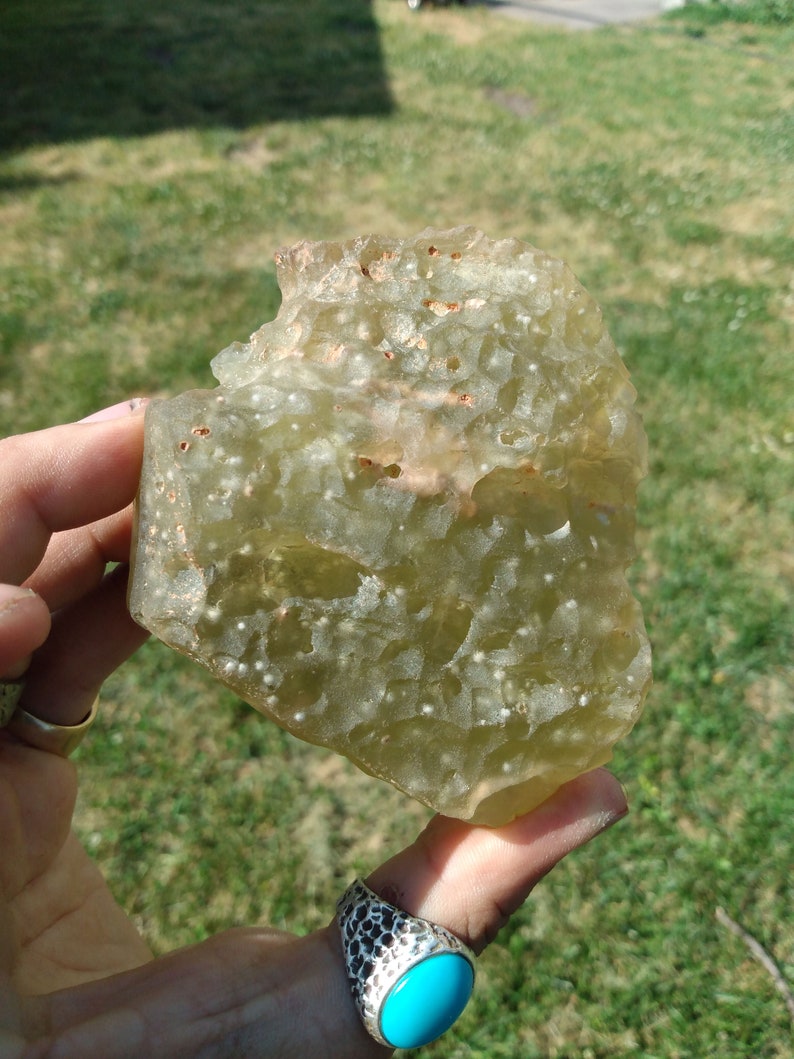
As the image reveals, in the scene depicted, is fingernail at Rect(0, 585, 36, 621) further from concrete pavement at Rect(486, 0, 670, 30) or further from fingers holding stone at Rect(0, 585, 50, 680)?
concrete pavement at Rect(486, 0, 670, 30)

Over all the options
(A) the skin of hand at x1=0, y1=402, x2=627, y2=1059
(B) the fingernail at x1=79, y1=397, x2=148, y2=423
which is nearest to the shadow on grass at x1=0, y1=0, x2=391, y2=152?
(B) the fingernail at x1=79, y1=397, x2=148, y2=423

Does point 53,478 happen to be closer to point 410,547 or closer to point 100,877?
point 410,547

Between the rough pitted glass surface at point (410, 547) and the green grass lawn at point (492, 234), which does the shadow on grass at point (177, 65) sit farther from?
the rough pitted glass surface at point (410, 547)

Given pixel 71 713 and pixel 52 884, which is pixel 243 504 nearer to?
pixel 71 713

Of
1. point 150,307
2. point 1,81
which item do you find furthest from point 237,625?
point 1,81

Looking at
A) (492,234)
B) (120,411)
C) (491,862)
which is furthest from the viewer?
(492,234)

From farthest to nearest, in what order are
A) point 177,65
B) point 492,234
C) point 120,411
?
point 177,65, point 492,234, point 120,411

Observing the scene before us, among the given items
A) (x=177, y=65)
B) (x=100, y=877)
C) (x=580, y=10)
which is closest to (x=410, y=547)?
(x=100, y=877)
